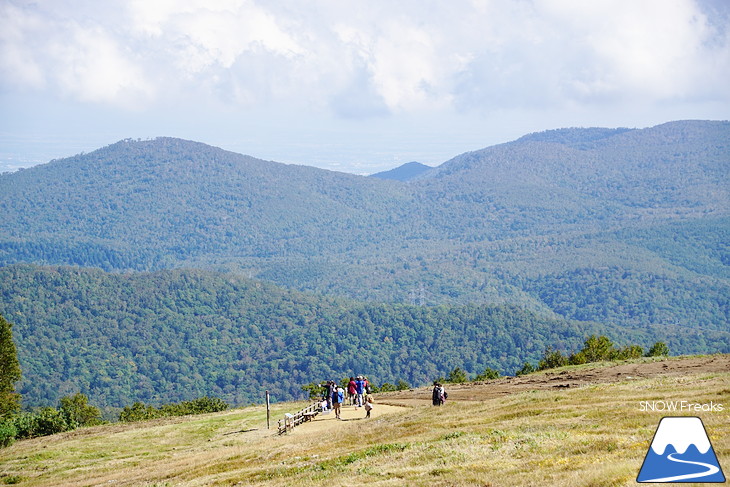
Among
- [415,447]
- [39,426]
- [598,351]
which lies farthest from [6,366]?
[598,351]

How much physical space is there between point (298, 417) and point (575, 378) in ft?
54.5

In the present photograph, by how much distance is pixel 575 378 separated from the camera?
4762 centimetres

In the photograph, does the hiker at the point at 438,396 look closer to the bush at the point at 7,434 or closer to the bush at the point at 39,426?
the bush at the point at 7,434

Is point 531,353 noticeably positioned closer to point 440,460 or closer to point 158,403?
point 158,403

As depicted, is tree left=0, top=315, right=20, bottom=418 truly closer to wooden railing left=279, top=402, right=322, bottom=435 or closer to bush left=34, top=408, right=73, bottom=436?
bush left=34, top=408, right=73, bottom=436

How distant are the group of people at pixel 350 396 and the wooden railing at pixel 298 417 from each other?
605mm

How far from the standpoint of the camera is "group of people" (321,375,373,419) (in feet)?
137

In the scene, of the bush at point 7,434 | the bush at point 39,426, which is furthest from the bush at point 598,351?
the bush at point 7,434

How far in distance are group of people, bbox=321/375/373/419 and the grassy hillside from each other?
1.14 m

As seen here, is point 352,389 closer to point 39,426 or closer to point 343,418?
point 343,418

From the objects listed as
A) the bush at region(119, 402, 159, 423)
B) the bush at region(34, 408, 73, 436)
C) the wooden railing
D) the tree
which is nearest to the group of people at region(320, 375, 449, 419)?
the wooden railing

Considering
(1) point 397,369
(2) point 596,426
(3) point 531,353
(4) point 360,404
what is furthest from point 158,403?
(2) point 596,426

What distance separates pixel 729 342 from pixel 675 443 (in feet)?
645

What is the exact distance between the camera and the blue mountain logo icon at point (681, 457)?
17750 mm
